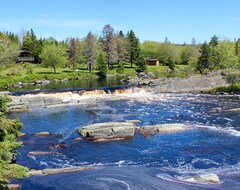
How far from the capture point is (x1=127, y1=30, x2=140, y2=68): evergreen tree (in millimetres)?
128500

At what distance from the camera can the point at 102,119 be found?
49.2m

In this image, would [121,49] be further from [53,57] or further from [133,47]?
[53,57]

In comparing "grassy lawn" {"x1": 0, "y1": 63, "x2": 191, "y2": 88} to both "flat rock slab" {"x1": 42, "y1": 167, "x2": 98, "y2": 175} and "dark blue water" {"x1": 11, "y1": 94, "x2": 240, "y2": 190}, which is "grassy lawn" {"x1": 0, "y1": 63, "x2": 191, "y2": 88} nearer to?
"dark blue water" {"x1": 11, "y1": 94, "x2": 240, "y2": 190}

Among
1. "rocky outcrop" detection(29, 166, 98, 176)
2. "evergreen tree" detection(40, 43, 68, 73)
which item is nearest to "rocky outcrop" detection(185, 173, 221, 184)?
"rocky outcrop" detection(29, 166, 98, 176)

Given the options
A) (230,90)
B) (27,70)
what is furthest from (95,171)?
(27,70)

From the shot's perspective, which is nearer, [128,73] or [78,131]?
[78,131]

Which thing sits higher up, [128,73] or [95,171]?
[128,73]

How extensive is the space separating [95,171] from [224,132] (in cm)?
1875

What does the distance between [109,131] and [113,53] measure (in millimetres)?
88656

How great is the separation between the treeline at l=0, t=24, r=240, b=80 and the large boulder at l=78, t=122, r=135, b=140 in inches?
2378

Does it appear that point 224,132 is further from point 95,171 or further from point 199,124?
point 95,171

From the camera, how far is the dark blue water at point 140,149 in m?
26.4

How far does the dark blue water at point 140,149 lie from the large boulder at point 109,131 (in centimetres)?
126

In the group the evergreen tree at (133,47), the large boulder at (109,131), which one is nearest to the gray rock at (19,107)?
the large boulder at (109,131)
